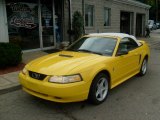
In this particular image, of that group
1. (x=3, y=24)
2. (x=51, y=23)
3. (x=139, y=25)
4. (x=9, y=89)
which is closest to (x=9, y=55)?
(x=9, y=89)

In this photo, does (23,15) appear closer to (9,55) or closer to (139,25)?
(9,55)

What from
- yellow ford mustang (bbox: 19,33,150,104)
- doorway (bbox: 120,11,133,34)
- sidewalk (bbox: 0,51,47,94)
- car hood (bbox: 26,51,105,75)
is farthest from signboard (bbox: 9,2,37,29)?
doorway (bbox: 120,11,133,34)

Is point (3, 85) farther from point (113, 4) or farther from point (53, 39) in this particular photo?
point (113, 4)

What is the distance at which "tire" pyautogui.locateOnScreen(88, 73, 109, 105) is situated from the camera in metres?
4.51

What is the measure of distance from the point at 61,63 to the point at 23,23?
6019mm

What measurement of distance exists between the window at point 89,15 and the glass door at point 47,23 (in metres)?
3.41

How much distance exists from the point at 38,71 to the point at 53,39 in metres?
7.37

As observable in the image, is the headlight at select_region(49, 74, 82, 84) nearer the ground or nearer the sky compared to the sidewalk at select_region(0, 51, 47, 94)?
nearer the sky

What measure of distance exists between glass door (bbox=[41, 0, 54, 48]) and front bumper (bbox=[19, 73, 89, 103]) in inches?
274

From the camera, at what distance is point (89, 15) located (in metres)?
14.6

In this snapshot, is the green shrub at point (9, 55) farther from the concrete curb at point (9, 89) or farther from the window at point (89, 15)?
the window at point (89, 15)

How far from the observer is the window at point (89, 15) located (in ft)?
46.9

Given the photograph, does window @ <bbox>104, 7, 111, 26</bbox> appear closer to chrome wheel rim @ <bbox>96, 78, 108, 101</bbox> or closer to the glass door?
the glass door

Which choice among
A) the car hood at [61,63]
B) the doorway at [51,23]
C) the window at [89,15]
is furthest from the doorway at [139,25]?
the car hood at [61,63]
